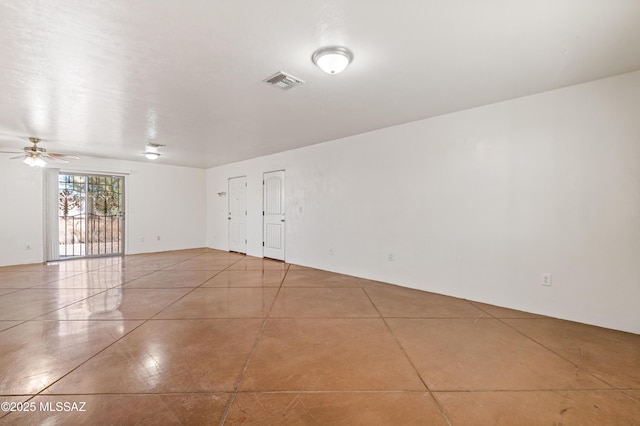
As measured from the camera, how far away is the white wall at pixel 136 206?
18.6 feet

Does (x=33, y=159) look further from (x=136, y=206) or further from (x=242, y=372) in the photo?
(x=242, y=372)

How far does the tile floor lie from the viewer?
1.63 m

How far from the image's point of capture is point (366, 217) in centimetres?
473

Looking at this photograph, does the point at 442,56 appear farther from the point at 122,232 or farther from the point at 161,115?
the point at 122,232

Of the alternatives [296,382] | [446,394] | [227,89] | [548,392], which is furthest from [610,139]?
[227,89]

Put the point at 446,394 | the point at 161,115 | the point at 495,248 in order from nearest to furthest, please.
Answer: the point at 446,394
the point at 495,248
the point at 161,115

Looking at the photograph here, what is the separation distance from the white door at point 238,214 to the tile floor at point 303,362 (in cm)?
364

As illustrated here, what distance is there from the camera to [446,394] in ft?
5.88

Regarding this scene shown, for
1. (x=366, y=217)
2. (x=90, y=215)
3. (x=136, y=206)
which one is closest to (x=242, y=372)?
(x=366, y=217)

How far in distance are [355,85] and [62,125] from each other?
4.50 m

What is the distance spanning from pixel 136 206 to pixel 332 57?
7.20 meters

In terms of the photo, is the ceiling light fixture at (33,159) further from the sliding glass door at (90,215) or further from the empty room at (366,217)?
the sliding glass door at (90,215)

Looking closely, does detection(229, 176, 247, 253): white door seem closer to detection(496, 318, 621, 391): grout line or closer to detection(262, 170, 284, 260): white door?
detection(262, 170, 284, 260): white door

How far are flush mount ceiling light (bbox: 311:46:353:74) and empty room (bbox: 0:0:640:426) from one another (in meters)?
0.02
